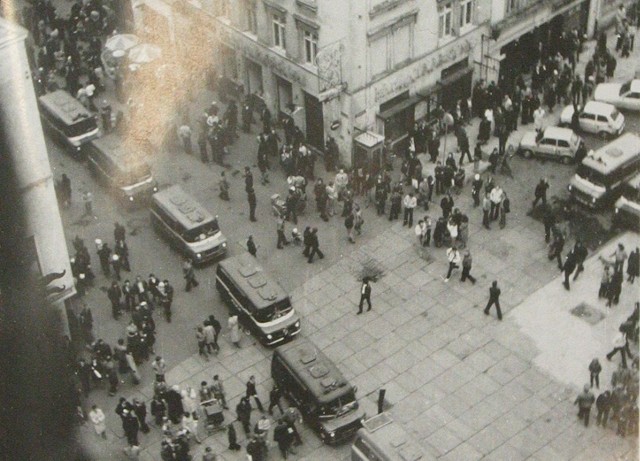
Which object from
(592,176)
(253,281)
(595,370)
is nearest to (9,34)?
(253,281)

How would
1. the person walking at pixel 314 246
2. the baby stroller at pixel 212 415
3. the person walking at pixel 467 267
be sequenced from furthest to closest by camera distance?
the person walking at pixel 314 246 < the person walking at pixel 467 267 < the baby stroller at pixel 212 415

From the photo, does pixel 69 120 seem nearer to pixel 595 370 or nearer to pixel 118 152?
pixel 118 152

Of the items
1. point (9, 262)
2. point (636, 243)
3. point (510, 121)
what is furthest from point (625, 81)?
point (9, 262)

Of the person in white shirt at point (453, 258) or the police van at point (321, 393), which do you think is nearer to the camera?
the police van at point (321, 393)

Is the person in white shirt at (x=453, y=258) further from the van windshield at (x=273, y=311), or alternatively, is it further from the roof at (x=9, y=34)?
the roof at (x=9, y=34)

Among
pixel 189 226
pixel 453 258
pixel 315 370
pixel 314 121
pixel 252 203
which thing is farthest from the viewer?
pixel 314 121

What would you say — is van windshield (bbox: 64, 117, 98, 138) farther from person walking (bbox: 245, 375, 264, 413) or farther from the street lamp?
person walking (bbox: 245, 375, 264, 413)

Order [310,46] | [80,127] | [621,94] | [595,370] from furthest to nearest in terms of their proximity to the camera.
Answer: [621,94]
[80,127]
[310,46]
[595,370]

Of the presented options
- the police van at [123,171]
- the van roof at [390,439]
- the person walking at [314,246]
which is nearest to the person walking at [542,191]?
the person walking at [314,246]
